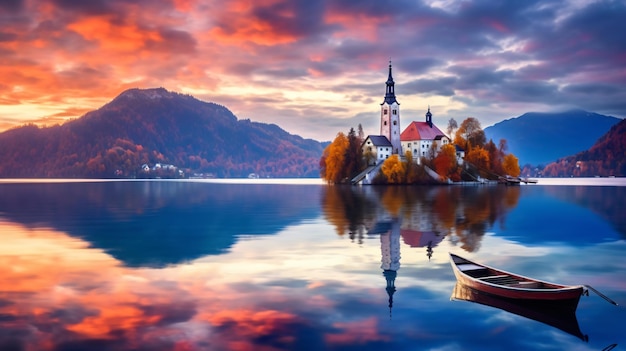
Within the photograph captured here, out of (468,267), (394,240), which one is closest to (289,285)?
(468,267)

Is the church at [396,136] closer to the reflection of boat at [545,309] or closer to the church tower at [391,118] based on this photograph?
the church tower at [391,118]

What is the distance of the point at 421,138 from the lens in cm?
→ 17138

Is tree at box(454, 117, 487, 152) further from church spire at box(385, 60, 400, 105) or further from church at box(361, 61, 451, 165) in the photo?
church spire at box(385, 60, 400, 105)

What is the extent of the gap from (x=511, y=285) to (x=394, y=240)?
1641cm

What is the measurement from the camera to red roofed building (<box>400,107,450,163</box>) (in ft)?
563

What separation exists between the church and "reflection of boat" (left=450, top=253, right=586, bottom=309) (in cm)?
14487

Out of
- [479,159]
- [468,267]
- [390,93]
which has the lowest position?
[468,267]

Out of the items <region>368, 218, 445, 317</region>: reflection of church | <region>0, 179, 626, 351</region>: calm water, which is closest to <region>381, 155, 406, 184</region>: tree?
<region>368, 218, 445, 317</region>: reflection of church

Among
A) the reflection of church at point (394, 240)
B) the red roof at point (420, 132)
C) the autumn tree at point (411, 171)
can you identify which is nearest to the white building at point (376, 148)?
the red roof at point (420, 132)

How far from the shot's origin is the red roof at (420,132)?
566 feet

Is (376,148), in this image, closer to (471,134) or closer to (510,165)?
(471,134)

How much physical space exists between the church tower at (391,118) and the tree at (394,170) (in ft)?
76.7

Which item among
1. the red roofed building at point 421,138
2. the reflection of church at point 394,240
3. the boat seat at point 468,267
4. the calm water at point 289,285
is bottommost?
the calm water at point 289,285

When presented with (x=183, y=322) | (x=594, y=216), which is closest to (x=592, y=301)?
(x=183, y=322)
